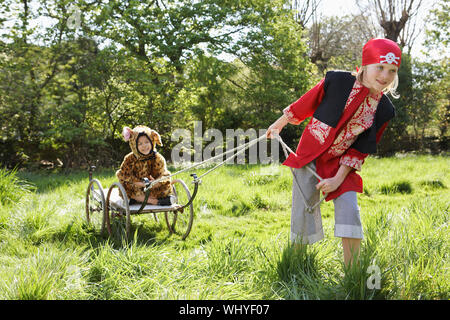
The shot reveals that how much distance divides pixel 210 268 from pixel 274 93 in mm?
9707

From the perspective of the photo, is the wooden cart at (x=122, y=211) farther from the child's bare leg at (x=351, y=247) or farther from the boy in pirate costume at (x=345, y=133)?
the child's bare leg at (x=351, y=247)

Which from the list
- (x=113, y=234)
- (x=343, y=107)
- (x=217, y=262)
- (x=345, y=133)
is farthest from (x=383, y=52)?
(x=113, y=234)

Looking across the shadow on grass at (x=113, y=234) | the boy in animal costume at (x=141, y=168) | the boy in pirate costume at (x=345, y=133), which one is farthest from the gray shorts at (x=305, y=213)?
the boy in animal costume at (x=141, y=168)

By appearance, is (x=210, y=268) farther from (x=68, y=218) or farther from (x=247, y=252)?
(x=68, y=218)

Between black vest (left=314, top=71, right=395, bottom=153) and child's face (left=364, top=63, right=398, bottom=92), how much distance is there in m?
0.14

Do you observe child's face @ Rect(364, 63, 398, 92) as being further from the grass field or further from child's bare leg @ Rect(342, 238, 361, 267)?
the grass field

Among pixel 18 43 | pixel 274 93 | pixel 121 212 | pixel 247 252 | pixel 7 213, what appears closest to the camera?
pixel 247 252

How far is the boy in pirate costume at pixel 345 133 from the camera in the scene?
7.94 ft

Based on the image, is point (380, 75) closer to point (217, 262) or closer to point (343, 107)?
point (343, 107)

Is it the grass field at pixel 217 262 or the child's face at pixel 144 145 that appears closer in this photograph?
the grass field at pixel 217 262

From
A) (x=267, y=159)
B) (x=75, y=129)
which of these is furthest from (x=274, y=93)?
(x=75, y=129)

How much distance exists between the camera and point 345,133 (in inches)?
102
